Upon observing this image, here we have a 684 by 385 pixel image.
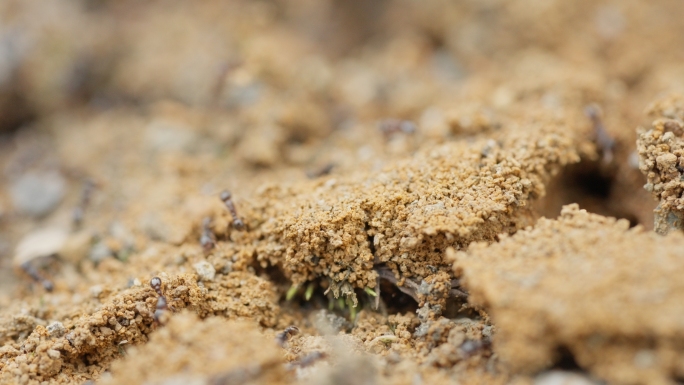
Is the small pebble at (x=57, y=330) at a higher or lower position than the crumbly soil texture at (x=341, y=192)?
lower

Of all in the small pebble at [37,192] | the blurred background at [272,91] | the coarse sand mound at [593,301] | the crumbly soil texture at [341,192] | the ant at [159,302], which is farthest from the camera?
the small pebble at [37,192]

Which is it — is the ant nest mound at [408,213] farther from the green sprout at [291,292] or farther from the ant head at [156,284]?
the ant head at [156,284]

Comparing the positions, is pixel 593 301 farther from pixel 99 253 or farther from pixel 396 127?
pixel 99 253

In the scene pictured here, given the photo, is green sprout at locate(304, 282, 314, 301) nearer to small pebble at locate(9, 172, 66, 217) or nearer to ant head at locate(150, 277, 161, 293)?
ant head at locate(150, 277, 161, 293)

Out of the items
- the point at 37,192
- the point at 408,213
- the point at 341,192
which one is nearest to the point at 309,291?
the point at 341,192

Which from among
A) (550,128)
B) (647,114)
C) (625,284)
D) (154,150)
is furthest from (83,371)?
(647,114)

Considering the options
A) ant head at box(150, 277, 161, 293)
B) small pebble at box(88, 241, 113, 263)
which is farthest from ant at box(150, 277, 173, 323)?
small pebble at box(88, 241, 113, 263)

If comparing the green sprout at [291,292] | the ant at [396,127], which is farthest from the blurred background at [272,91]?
the green sprout at [291,292]
